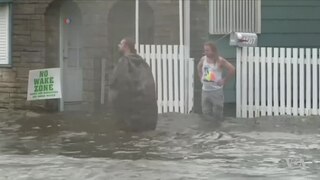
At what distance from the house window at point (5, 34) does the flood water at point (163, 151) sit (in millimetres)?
2397

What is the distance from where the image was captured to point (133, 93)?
34.8 ft

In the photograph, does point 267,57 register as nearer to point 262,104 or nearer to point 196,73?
point 262,104

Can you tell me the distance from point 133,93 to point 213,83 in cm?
180

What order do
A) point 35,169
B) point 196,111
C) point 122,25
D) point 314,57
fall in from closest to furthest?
1. point 35,169
2. point 314,57
3. point 196,111
4. point 122,25

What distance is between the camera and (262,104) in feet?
39.7

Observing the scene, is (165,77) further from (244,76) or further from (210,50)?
(244,76)

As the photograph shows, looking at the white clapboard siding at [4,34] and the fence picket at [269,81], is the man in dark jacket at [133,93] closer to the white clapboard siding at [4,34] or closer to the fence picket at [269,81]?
the fence picket at [269,81]

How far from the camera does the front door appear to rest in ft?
47.9

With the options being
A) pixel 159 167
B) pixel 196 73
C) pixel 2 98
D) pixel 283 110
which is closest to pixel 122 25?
pixel 196 73

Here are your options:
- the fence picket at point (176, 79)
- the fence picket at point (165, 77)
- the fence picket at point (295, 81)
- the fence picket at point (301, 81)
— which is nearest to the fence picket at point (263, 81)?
Result: the fence picket at point (295, 81)

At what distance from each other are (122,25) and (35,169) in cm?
695

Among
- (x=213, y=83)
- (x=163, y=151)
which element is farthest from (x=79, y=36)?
(x=163, y=151)

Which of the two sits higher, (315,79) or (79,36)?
(79,36)

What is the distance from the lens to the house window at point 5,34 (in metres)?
14.3
